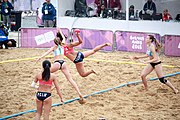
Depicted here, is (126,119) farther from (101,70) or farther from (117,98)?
(101,70)

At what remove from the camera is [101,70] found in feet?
54.2

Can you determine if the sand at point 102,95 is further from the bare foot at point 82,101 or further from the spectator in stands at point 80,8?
the spectator in stands at point 80,8

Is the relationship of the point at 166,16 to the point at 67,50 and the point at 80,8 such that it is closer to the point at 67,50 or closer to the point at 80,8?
the point at 80,8

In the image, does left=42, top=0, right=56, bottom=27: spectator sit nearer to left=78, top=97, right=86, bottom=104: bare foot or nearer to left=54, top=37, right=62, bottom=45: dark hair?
left=54, top=37, right=62, bottom=45: dark hair

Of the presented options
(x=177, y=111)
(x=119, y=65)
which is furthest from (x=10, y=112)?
(x=119, y=65)

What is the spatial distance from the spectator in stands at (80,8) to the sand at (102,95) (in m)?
6.17

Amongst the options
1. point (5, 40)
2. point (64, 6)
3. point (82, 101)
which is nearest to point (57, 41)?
point (82, 101)

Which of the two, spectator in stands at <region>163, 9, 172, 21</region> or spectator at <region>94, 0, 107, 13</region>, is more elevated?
spectator at <region>94, 0, 107, 13</region>

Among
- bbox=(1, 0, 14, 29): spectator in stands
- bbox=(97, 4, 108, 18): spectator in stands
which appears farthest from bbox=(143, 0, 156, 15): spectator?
bbox=(1, 0, 14, 29): spectator in stands

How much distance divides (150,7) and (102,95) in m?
9.54

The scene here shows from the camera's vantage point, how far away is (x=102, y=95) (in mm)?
13289

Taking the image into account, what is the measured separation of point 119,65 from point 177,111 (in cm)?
576

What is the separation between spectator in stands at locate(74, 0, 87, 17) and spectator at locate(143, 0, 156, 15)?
132 inches

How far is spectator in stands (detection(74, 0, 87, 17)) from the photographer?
78.1 ft
